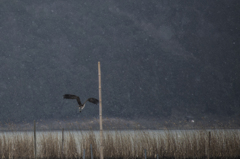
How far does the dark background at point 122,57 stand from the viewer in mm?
89625

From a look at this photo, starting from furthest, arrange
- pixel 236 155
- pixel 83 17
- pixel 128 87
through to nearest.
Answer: pixel 83 17 < pixel 128 87 < pixel 236 155

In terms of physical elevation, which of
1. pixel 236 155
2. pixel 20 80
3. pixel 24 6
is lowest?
pixel 236 155

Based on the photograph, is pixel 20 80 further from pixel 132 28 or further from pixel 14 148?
pixel 14 148

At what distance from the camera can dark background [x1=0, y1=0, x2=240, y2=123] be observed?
294 feet

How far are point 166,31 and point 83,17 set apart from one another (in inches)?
924

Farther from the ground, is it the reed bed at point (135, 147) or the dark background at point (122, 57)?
the dark background at point (122, 57)

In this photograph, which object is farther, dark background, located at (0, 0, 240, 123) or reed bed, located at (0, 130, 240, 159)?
dark background, located at (0, 0, 240, 123)

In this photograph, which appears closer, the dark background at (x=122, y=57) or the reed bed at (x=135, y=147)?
the reed bed at (x=135, y=147)

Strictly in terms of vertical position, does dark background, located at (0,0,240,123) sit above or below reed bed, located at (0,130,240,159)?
above

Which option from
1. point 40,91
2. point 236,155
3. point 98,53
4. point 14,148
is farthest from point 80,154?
point 98,53

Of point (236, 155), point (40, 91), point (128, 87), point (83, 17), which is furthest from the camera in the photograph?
point (83, 17)

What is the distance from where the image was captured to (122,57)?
331ft

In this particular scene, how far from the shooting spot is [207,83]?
9662cm

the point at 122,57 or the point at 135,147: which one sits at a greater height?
the point at 122,57
